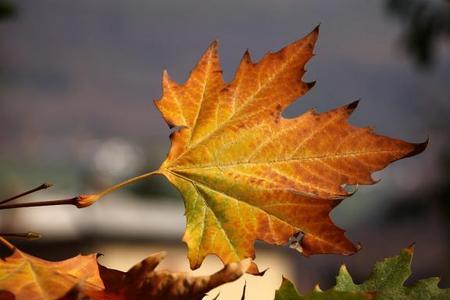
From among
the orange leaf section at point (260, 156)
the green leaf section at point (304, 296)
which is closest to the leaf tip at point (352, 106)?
the orange leaf section at point (260, 156)

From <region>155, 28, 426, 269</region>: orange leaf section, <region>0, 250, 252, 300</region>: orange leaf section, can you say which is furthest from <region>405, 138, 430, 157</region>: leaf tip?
<region>0, 250, 252, 300</region>: orange leaf section

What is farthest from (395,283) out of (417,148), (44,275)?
(44,275)

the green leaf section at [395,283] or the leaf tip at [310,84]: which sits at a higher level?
the leaf tip at [310,84]

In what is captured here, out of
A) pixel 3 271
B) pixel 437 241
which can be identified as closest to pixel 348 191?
pixel 3 271

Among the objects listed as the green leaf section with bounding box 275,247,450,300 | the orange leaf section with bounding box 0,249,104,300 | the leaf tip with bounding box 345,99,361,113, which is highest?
the leaf tip with bounding box 345,99,361,113

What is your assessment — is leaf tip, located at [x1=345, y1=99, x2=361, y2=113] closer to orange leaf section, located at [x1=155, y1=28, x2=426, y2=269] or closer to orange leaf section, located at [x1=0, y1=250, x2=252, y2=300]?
orange leaf section, located at [x1=155, y1=28, x2=426, y2=269]

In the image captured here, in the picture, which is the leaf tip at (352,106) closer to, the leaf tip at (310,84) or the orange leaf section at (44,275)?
the leaf tip at (310,84)

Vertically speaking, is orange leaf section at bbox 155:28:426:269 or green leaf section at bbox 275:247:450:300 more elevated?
orange leaf section at bbox 155:28:426:269
